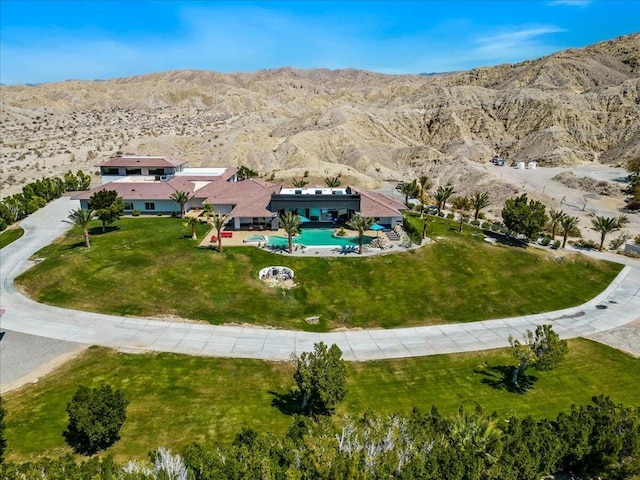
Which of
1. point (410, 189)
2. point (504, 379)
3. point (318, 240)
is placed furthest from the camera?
point (410, 189)

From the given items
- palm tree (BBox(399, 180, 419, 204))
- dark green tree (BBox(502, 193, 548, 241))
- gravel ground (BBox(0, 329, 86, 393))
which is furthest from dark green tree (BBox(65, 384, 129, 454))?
palm tree (BBox(399, 180, 419, 204))

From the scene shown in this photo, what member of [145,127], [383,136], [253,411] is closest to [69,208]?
[253,411]

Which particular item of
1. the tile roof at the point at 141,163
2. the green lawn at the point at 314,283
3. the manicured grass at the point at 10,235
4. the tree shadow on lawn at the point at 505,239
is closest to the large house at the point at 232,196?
the tile roof at the point at 141,163

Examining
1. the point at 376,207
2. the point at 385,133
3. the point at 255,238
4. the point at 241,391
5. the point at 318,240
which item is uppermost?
the point at 385,133

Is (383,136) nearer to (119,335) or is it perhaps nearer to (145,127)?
(145,127)

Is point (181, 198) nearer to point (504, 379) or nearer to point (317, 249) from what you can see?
point (317, 249)

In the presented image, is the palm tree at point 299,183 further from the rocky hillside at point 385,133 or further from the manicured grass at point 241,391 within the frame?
the manicured grass at point 241,391

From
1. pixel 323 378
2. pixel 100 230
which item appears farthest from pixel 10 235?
pixel 323 378
